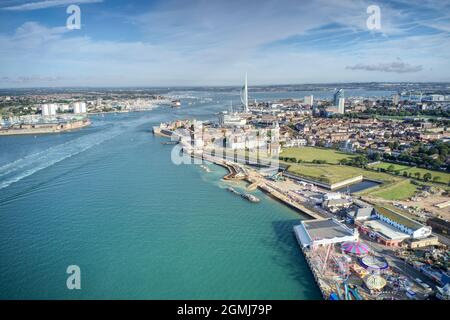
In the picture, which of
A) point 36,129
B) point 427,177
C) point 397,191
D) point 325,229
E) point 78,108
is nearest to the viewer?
point 325,229

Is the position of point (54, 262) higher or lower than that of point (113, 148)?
lower

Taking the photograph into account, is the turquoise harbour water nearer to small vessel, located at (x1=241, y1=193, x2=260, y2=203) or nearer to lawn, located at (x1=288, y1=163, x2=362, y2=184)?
small vessel, located at (x1=241, y1=193, x2=260, y2=203)

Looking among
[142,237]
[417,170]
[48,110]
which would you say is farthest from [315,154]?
[48,110]

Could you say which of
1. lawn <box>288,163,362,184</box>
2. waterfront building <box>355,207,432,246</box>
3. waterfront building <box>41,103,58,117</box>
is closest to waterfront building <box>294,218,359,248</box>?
waterfront building <box>355,207,432,246</box>

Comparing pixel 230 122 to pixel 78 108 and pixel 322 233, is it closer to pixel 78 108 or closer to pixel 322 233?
pixel 322 233
